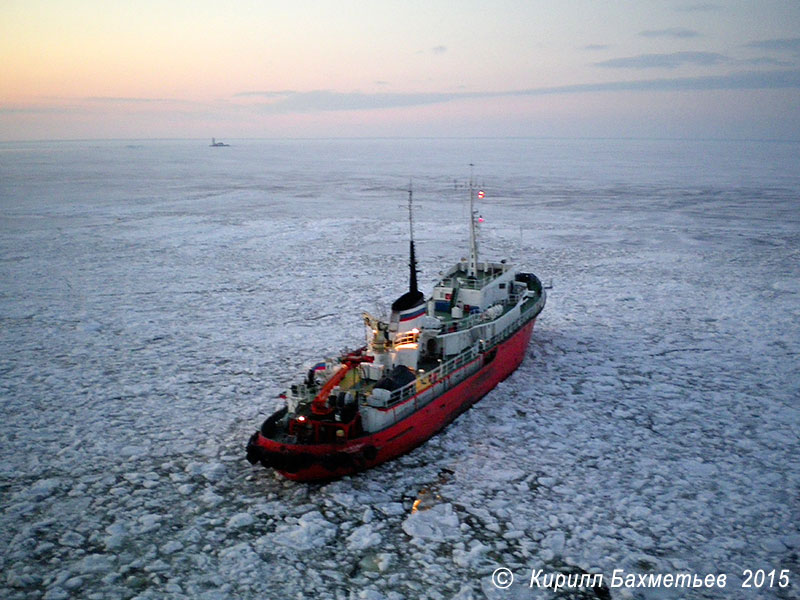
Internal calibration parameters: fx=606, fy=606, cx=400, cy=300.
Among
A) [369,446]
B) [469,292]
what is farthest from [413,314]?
[369,446]

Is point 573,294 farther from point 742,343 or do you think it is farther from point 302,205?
point 302,205

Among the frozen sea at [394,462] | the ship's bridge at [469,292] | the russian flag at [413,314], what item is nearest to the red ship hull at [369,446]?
the frozen sea at [394,462]

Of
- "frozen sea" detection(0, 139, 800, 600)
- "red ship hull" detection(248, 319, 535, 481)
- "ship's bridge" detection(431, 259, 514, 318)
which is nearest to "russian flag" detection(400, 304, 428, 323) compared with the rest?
"red ship hull" detection(248, 319, 535, 481)

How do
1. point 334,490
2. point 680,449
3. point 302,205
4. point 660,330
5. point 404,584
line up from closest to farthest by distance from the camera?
1. point 404,584
2. point 334,490
3. point 680,449
4. point 660,330
5. point 302,205

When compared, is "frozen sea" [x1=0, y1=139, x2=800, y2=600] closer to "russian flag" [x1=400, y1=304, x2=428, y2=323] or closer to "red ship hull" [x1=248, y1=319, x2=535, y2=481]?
"red ship hull" [x1=248, y1=319, x2=535, y2=481]

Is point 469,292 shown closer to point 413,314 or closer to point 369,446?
point 413,314

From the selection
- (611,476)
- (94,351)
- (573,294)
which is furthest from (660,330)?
(94,351)

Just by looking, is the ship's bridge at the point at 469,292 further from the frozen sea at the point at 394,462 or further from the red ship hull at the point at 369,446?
the red ship hull at the point at 369,446
